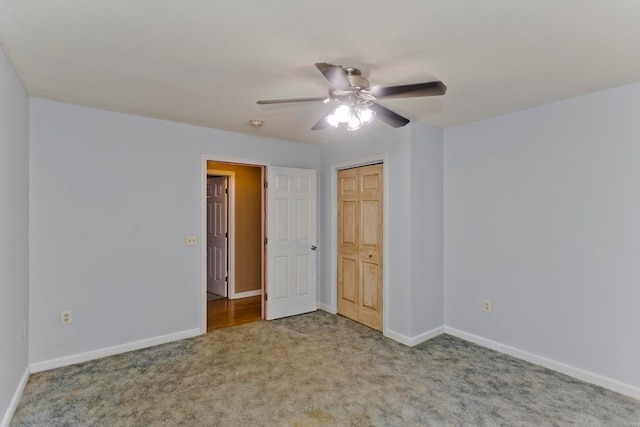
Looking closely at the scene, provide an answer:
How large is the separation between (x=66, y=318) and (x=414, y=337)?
3.36 meters

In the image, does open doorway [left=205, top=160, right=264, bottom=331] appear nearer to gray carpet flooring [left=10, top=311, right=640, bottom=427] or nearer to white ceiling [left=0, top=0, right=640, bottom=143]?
gray carpet flooring [left=10, top=311, right=640, bottom=427]

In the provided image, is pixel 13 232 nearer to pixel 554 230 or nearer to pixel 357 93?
pixel 357 93

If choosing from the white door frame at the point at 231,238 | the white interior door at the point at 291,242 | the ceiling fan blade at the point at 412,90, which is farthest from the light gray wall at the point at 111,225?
the ceiling fan blade at the point at 412,90

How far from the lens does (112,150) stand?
124 inches

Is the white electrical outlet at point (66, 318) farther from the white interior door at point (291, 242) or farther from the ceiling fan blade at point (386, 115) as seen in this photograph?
the ceiling fan blade at point (386, 115)

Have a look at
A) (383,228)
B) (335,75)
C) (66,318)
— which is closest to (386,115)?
(335,75)

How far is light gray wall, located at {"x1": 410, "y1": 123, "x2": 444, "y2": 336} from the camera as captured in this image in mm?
3475

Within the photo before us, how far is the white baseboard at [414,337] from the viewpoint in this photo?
134 inches

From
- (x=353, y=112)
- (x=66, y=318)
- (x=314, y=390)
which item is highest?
(x=353, y=112)

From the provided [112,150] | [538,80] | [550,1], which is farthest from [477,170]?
[112,150]

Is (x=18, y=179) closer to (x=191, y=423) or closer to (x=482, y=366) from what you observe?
(x=191, y=423)

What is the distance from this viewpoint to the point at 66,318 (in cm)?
291

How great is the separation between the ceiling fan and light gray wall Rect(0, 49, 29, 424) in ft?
5.83

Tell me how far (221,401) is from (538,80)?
3.34m
